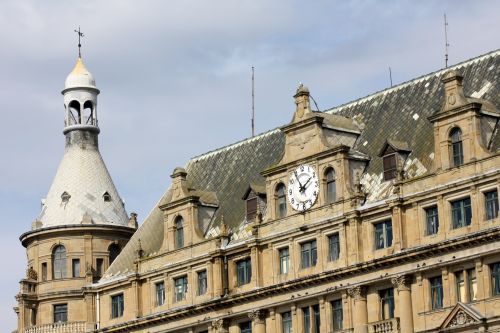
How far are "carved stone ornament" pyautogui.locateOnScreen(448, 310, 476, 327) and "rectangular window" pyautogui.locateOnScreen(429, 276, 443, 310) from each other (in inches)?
68.2

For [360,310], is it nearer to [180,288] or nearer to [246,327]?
[246,327]

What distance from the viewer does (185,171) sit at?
12462 cm

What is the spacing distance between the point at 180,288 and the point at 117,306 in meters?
6.54

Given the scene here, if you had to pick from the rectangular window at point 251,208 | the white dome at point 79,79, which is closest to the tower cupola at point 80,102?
the white dome at point 79,79

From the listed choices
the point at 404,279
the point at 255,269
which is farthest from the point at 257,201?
the point at 404,279

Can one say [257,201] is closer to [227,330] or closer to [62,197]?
[227,330]

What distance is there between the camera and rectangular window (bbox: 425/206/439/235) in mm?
105062

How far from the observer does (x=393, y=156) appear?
4333 inches

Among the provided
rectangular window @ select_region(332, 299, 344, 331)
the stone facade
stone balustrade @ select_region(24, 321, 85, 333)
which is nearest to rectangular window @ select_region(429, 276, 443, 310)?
the stone facade

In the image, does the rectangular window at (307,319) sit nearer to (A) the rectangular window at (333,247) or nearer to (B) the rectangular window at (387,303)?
(A) the rectangular window at (333,247)

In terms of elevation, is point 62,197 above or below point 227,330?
above

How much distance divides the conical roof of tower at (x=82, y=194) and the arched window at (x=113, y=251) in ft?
5.46

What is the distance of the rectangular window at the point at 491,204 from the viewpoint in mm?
101938

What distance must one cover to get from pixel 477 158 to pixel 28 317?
39.9 meters
